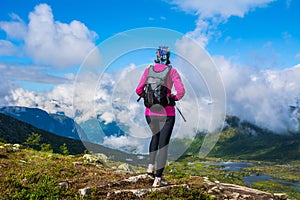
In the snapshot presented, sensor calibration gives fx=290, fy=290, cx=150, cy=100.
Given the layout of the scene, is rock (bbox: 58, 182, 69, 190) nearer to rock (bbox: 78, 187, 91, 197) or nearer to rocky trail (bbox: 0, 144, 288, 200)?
rocky trail (bbox: 0, 144, 288, 200)

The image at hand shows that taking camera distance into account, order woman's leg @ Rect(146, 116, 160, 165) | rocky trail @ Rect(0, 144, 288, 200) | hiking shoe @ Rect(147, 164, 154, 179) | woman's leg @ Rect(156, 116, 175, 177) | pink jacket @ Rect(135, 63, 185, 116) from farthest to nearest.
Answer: hiking shoe @ Rect(147, 164, 154, 179), woman's leg @ Rect(146, 116, 160, 165), woman's leg @ Rect(156, 116, 175, 177), pink jacket @ Rect(135, 63, 185, 116), rocky trail @ Rect(0, 144, 288, 200)

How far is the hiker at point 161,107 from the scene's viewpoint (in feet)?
34.4

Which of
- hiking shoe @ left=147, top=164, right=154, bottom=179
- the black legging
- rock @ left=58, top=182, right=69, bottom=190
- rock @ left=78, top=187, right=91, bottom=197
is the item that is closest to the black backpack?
the black legging

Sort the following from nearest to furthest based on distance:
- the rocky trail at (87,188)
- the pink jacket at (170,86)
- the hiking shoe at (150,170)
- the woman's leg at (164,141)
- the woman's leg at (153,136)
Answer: the rocky trail at (87,188), the pink jacket at (170,86), the woman's leg at (164,141), the woman's leg at (153,136), the hiking shoe at (150,170)

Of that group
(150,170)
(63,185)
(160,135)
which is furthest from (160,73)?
(63,185)

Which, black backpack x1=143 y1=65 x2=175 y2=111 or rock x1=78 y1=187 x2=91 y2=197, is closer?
rock x1=78 y1=187 x2=91 y2=197

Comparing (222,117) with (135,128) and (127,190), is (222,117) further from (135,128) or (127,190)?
(127,190)

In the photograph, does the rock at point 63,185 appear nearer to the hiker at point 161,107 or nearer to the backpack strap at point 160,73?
the hiker at point 161,107

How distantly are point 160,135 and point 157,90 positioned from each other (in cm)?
179

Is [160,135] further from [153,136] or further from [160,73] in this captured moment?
[160,73]

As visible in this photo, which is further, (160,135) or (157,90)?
(160,135)

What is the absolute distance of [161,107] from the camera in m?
10.7

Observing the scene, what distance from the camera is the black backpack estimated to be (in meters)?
10.4

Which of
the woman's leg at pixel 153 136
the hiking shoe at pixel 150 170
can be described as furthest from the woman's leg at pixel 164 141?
the hiking shoe at pixel 150 170
